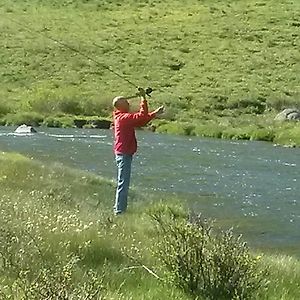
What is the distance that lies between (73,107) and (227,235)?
50889mm

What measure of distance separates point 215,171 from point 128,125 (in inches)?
561

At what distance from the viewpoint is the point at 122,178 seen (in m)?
14.3

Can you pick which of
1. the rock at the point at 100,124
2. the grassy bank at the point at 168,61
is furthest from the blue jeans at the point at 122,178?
the rock at the point at 100,124

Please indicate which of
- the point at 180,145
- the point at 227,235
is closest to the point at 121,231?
the point at 227,235

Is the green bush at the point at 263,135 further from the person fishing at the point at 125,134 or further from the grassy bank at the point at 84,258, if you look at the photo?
the grassy bank at the point at 84,258

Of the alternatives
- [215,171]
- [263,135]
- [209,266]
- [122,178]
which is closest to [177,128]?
[263,135]

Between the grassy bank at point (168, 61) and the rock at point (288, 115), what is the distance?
101 centimetres

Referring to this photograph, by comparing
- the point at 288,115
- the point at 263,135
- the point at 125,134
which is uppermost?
the point at 125,134

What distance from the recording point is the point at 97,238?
1031cm

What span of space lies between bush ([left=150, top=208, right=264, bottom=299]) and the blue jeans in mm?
5176

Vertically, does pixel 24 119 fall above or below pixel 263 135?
below

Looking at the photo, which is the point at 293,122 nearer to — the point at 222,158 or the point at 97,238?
the point at 222,158

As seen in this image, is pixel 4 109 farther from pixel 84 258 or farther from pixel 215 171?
pixel 84 258

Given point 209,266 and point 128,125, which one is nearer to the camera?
point 209,266
